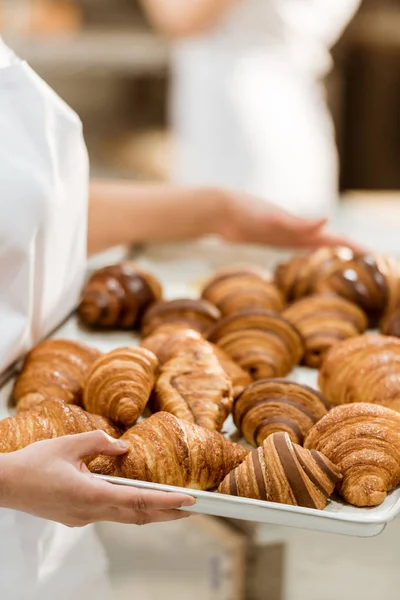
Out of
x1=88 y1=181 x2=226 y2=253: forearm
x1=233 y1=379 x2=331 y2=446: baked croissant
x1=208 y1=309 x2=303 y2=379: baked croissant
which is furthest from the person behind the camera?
x1=88 y1=181 x2=226 y2=253: forearm

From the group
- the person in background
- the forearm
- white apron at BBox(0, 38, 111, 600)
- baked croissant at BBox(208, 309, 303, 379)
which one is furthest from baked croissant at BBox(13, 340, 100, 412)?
the person in background

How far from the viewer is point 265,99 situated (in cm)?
202

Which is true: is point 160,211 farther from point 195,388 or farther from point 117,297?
point 195,388

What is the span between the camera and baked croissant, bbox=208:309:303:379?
2.57ft

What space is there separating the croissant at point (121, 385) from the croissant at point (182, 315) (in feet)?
0.56

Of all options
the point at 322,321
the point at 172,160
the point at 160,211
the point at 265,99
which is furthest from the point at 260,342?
the point at 172,160

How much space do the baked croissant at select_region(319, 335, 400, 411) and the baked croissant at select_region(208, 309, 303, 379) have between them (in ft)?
0.14

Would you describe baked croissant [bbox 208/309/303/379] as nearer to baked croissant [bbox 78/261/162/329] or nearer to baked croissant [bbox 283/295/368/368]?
baked croissant [bbox 283/295/368/368]

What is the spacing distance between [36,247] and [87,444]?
23 centimetres

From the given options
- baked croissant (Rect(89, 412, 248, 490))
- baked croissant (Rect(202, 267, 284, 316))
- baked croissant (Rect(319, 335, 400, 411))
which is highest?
baked croissant (Rect(89, 412, 248, 490))

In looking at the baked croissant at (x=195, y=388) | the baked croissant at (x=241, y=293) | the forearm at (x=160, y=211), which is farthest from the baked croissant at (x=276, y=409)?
the forearm at (x=160, y=211)

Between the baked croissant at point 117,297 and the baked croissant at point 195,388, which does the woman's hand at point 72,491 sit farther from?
the baked croissant at point 117,297

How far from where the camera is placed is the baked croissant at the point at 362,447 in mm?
573

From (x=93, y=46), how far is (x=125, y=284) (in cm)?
201
